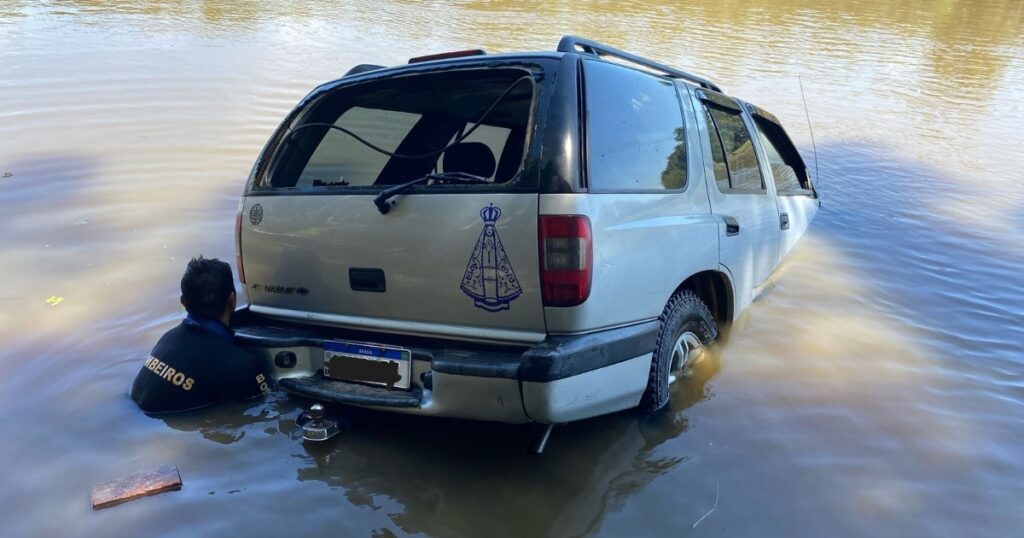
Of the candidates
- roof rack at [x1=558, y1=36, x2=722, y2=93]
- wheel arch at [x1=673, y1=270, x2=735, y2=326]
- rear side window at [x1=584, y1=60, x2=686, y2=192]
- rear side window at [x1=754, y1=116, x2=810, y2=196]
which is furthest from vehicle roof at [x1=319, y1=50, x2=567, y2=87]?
rear side window at [x1=754, y1=116, x2=810, y2=196]

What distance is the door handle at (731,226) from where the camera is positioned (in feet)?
13.9

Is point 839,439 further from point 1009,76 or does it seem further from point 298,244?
point 1009,76

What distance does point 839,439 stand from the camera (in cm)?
401

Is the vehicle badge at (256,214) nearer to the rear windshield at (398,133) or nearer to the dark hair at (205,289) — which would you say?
the rear windshield at (398,133)

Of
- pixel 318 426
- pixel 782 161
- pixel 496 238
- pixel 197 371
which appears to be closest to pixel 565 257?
pixel 496 238

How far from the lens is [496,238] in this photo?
123 inches

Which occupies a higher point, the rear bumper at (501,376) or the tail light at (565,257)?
the tail light at (565,257)

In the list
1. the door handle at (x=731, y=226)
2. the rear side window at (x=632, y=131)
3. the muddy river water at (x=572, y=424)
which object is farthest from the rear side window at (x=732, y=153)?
the muddy river water at (x=572, y=424)

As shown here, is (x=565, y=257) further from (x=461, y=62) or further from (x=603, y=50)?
(x=603, y=50)

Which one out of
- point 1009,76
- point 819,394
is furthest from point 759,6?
point 819,394

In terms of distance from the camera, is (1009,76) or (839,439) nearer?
(839,439)

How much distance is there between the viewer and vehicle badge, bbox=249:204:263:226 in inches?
150

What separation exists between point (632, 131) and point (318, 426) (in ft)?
6.67

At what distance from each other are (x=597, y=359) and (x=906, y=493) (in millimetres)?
1620
